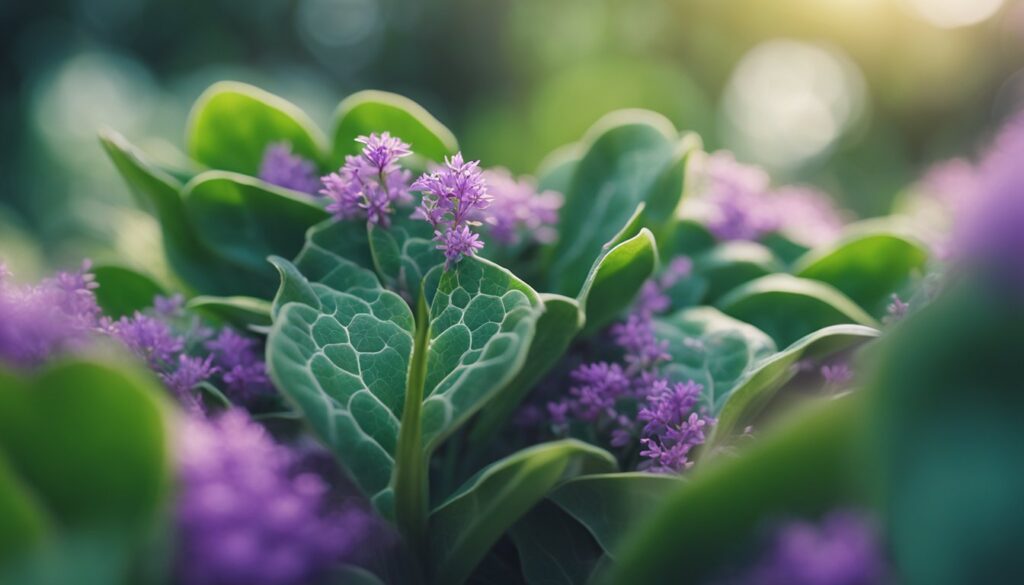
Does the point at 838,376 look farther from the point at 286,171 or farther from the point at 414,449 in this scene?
the point at 286,171

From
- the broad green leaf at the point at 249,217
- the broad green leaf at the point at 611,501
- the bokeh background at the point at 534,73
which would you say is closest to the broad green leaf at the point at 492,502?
the broad green leaf at the point at 611,501

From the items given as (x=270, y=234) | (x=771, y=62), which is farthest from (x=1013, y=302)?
(x=771, y=62)

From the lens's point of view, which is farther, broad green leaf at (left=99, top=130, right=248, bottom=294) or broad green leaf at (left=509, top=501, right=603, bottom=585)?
broad green leaf at (left=99, top=130, right=248, bottom=294)

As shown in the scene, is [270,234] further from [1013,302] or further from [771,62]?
[771,62]

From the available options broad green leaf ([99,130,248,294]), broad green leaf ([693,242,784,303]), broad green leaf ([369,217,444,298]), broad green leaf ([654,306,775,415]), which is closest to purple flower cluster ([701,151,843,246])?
broad green leaf ([693,242,784,303])

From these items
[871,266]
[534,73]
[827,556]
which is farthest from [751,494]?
[534,73]

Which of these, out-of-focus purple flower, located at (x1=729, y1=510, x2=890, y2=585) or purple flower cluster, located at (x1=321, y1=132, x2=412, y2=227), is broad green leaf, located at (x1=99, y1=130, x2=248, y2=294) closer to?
purple flower cluster, located at (x1=321, y1=132, x2=412, y2=227)

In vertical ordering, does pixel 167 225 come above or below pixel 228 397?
above
